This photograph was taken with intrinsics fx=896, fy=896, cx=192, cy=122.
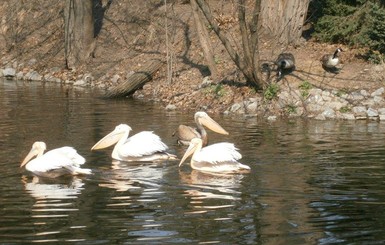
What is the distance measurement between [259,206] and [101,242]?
94.8 inches

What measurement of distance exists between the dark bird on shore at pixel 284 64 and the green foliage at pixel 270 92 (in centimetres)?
70

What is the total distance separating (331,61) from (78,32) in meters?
10.1

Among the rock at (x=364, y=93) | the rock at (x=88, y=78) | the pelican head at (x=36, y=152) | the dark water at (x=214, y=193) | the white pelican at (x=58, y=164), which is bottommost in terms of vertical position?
the dark water at (x=214, y=193)

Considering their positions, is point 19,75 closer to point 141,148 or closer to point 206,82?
point 206,82

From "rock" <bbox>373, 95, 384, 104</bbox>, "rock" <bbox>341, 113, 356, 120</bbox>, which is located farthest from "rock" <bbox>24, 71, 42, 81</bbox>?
"rock" <bbox>373, 95, 384, 104</bbox>

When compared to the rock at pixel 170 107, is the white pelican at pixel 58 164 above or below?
below

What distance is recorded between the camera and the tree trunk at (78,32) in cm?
2812

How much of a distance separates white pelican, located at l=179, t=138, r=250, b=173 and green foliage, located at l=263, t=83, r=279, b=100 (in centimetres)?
681

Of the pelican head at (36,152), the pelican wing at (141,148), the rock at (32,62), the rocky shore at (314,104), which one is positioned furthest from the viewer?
the rock at (32,62)

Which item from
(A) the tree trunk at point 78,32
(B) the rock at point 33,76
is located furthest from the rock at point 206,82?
(B) the rock at point 33,76

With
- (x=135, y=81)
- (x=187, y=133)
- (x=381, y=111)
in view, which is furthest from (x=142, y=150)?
(x=135, y=81)

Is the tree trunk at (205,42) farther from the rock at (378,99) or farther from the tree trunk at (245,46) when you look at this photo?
the rock at (378,99)

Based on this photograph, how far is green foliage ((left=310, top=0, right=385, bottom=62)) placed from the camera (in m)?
21.9

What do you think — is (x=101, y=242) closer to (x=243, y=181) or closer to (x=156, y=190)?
(x=156, y=190)
